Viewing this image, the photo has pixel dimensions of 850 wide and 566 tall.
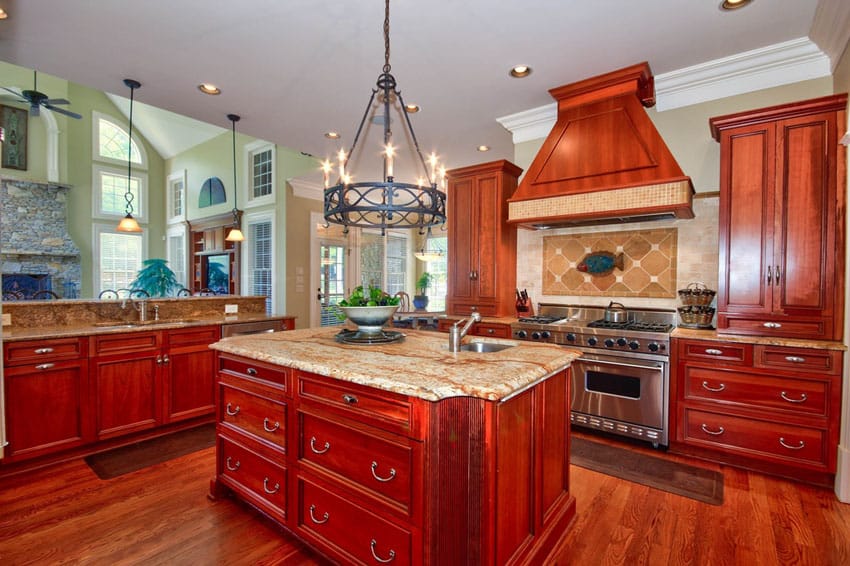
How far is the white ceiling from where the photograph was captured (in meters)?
2.41

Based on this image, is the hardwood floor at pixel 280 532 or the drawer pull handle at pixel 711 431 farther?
the drawer pull handle at pixel 711 431

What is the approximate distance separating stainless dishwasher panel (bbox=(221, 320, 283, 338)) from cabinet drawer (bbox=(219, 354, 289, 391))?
154 centimetres

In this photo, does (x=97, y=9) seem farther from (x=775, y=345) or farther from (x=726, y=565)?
(x=775, y=345)

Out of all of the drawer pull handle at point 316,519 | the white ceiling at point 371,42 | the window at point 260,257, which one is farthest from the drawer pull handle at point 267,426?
the window at point 260,257

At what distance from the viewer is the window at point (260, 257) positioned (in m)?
6.87

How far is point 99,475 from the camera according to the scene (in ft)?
8.42

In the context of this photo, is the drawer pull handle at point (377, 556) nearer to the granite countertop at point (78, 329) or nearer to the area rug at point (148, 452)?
the area rug at point (148, 452)

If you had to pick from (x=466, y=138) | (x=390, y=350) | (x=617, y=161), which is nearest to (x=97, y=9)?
(x=390, y=350)

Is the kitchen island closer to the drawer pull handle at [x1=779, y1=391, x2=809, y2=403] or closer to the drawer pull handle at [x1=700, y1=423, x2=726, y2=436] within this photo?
the drawer pull handle at [x1=700, y1=423, x2=726, y2=436]

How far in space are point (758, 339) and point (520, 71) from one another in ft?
8.22

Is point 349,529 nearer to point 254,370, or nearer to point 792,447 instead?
point 254,370

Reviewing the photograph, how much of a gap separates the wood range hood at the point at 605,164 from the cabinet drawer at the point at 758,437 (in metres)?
1.48

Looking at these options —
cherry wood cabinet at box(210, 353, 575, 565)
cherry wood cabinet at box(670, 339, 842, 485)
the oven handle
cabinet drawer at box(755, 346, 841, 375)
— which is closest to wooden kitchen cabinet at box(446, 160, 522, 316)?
the oven handle

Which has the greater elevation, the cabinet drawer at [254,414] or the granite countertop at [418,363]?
the granite countertop at [418,363]
